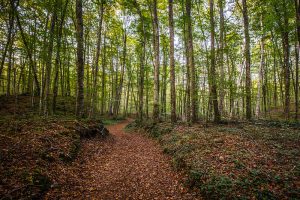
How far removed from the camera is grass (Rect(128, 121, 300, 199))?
3451mm

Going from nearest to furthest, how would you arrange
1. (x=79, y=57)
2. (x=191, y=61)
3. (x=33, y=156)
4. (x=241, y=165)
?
(x=241, y=165), (x=33, y=156), (x=79, y=57), (x=191, y=61)

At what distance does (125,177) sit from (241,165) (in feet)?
12.2

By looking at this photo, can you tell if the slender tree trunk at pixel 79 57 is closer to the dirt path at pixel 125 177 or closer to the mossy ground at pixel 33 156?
the mossy ground at pixel 33 156

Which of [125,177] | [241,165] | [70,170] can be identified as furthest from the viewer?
[125,177]

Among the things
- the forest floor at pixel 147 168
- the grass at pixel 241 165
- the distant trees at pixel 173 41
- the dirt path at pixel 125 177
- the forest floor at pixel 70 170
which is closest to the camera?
the grass at pixel 241 165

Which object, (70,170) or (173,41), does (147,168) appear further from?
(173,41)

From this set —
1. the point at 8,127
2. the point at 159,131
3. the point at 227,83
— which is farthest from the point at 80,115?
the point at 227,83

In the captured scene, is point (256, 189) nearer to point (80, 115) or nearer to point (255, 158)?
point (255, 158)

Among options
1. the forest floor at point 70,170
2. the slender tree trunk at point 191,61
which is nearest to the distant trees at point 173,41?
the slender tree trunk at point 191,61

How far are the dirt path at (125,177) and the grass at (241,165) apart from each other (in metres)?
0.54

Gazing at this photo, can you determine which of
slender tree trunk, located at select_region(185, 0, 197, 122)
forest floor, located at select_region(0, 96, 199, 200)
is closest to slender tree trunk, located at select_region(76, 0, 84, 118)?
forest floor, located at select_region(0, 96, 199, 200)

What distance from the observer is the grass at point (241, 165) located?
11.3 feet

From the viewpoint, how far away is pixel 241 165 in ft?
14.2

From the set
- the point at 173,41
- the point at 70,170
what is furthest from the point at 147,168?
the point at 173,41
